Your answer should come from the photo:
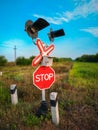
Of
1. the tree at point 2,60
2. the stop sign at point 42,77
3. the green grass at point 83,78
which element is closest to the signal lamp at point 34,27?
the stop sign at point 42,77

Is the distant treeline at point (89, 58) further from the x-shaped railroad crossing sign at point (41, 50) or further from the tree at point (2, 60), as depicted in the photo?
the x-shaped railroad crossing sign at point (41, 50)

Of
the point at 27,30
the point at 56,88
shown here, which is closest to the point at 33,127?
the point at 27,30

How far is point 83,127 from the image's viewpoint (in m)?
5.17

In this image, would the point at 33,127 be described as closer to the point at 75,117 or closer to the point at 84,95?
the point at 75,117

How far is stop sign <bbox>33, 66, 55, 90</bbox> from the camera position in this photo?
18.9 feet

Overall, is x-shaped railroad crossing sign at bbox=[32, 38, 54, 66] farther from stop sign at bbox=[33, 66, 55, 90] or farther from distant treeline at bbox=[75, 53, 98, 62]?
distant treeline at bbox=[75, 53, 98, 62]

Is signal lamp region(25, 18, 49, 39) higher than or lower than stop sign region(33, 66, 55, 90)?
higher

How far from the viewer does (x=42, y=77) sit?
5855 mm

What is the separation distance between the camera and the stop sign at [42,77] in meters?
5.77

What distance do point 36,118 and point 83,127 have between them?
1186mm

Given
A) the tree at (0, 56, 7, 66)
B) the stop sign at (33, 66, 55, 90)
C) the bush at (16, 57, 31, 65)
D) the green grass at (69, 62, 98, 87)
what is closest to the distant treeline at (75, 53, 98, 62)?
the bush at (16, 57, 31, 65)

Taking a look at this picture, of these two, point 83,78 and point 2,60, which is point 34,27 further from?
point 2,60

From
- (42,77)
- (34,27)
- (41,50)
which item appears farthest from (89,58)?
(42,77)

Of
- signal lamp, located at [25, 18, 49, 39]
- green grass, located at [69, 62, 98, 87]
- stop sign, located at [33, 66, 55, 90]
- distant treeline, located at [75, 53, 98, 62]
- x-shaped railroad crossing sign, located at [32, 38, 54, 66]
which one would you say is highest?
distant treeline, located at [75, 53, 98, 62]
